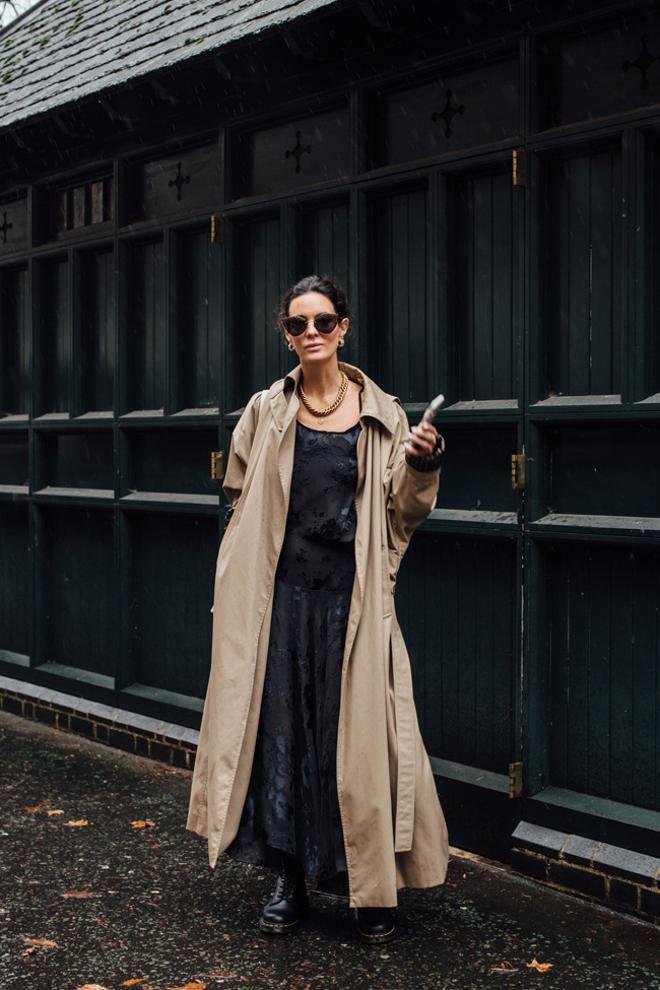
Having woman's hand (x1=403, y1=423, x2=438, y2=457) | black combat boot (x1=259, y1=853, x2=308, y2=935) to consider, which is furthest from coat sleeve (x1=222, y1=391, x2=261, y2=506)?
black combat boot (x1=259, y1=853, x2=308, y2=935)

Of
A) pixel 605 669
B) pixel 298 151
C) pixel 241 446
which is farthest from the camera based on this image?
pixel 298 151

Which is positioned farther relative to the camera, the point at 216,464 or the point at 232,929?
the point at 216,464

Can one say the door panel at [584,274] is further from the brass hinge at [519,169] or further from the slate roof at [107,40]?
the slate roof at [107,40]

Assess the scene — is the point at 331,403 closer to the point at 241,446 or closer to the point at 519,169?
→ the point at 241,446

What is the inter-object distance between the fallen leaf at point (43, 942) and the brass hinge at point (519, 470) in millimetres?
2468

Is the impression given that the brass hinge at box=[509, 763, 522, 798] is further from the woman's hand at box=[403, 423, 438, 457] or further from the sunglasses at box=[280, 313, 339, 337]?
the sunglasses at box=[280, 313, 339, 337]

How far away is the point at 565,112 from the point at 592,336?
2.98 feet

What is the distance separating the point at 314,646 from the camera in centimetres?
430

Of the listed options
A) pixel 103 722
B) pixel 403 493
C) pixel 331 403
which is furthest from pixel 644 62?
pixel 103 722

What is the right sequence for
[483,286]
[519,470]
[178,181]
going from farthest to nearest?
[178,181] < [483,286] < [519,470]

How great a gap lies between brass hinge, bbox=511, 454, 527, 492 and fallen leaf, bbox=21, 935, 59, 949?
2.47m

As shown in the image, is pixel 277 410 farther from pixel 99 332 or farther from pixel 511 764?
pixel 99 332

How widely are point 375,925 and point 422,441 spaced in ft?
5.67

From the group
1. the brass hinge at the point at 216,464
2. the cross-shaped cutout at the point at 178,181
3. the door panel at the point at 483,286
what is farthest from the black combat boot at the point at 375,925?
the cross-shaped cutout at the point at 178,181
